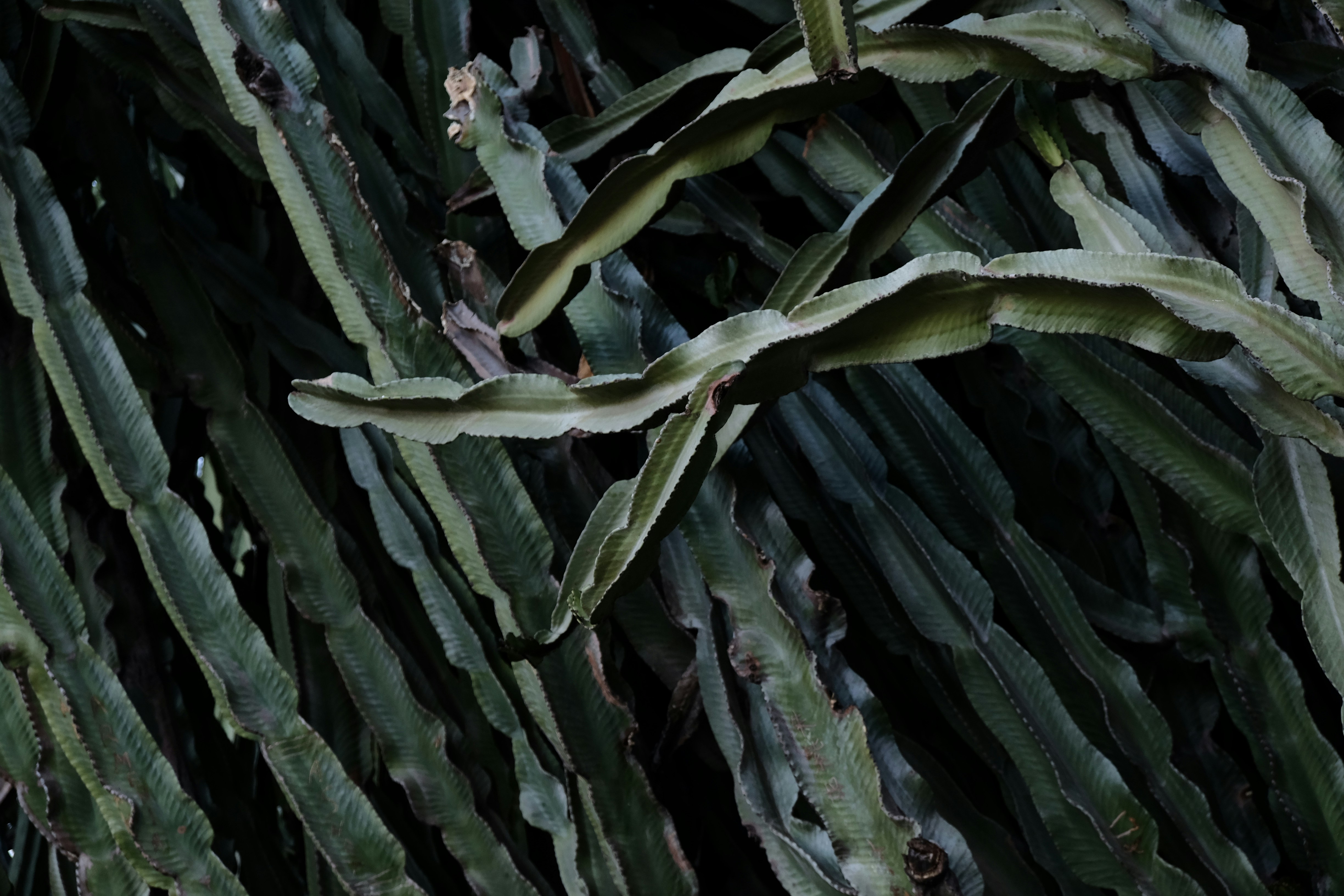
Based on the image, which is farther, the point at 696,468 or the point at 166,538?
the point at 166,538

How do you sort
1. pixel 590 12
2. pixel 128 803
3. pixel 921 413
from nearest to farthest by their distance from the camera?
1. pixel 128 803
2. pixel 921 413
3. pixel 590 12

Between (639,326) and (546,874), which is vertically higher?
(639,326)

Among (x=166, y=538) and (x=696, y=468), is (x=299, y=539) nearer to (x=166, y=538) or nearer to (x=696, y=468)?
(x=166, y=538)

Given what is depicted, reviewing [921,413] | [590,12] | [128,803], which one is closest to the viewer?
[128,803]

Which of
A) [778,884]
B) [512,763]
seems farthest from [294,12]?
[778,884]

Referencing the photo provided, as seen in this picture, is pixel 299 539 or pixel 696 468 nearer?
pixel 696 468

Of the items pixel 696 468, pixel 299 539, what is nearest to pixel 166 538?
pixel 299 539

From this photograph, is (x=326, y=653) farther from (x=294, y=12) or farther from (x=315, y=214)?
(x=294, y=12)

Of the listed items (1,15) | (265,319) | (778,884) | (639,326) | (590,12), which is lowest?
(778,884)

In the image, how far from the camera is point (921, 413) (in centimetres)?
85

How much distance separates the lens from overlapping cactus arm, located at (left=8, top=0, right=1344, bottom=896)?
0.65 metres

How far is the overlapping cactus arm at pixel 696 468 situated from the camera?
65 cm

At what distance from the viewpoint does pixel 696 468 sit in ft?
1.92

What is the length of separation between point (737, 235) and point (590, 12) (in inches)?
9.9
